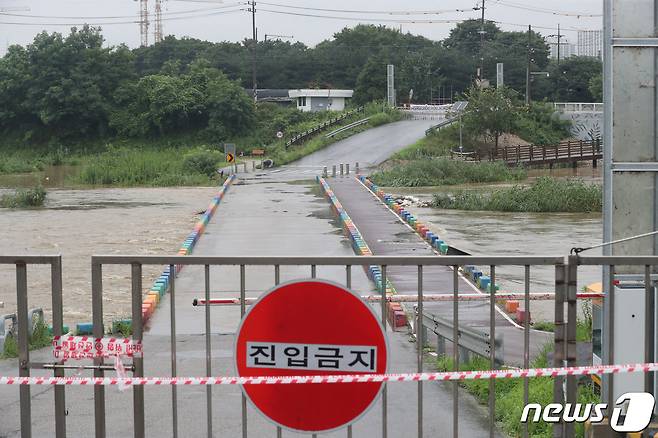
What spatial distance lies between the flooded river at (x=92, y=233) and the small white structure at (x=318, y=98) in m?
49.6

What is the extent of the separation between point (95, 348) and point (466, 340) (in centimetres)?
454

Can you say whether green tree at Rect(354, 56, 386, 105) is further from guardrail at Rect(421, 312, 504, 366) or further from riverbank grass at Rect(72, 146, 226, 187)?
guardrail at Rect(421, 312, 504, 366)

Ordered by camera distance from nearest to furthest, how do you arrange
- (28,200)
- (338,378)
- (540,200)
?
1. (338,378)
2. (540,200)
3. (28,200)

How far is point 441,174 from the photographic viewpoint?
46.6 meters

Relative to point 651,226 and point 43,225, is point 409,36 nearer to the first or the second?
point 43,225

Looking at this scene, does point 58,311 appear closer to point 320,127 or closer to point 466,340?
point 466,340

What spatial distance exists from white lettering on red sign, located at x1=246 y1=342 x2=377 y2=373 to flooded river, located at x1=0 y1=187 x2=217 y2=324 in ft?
32.1

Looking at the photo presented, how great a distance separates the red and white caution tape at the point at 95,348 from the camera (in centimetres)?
487

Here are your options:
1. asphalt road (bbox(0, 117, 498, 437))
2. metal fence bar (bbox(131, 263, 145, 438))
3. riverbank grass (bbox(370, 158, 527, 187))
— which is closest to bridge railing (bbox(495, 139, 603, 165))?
riverbank grass (bbox(370, 158, 527, 187))

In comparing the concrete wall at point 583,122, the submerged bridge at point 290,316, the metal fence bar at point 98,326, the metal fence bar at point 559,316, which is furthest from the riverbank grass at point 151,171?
the metal fence bar at point 559,316

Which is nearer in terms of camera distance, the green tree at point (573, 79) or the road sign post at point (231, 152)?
the road sign post at point (231, 152)

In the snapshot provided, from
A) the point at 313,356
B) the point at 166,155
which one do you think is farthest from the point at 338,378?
the point at 166,155

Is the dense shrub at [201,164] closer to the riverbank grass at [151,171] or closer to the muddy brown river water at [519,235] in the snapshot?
the riverbank grass at [151,171]

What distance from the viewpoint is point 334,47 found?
113875mm
